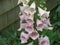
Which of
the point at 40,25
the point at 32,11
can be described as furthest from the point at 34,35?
the point at 32,11

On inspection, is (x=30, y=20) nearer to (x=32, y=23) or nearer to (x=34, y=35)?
(x=32, y=23)

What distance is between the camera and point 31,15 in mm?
2643

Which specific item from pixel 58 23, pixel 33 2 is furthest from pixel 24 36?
pixel 58 23

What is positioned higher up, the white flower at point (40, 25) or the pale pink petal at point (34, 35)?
the white flower at point (40, 25)

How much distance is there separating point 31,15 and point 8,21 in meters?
1.59

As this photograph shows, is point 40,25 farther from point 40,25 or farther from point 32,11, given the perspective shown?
point 32,11

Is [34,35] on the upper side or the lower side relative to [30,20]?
lower

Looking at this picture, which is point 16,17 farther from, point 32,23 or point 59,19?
point 32,23

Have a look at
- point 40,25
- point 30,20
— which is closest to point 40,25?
point 40,25

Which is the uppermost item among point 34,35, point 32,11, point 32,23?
point 32,11

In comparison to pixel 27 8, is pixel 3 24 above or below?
below

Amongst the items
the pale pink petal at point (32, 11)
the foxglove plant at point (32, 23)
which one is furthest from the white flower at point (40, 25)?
the pale pink petal at point (32, 11)

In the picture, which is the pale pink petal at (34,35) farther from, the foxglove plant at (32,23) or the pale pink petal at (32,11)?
the pale pink petal at (32,11)

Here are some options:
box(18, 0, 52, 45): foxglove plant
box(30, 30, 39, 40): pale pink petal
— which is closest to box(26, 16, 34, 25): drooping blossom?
box(18, 0, 52, 45): foxglove plant
